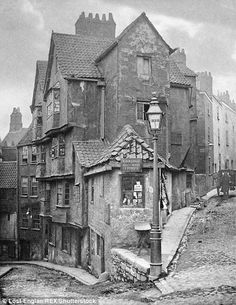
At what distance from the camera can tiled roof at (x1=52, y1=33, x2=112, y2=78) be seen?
2402 cm

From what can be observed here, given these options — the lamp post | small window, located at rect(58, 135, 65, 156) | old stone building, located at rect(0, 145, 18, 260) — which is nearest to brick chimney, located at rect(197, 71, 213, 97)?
old stone building, located at rect(0, 145, 18, 260)

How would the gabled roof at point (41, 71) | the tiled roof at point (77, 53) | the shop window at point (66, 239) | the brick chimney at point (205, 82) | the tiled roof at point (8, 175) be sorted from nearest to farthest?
the tiled roof at point (77, 53) → the shop window at point (66, 239) → the gabled roof at point (41, 71) → the tiled roof at point (8, 175) → the brick chimney at point (205, 82)

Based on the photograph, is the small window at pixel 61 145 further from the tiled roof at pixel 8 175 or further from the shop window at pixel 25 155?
the tiled roof at pixel 8 175

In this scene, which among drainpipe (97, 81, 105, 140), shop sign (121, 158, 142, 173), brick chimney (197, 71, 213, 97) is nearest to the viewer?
shop sign (121, 158, 142, 173)

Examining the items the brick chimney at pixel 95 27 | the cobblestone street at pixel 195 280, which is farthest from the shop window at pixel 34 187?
the cobblestone street at pixel 195 280

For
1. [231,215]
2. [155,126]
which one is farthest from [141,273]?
[231,215]

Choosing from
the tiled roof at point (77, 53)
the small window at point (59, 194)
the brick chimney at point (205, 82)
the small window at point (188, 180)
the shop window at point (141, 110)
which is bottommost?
the small window at point (59, 194)

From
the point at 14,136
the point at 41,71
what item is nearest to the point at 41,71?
the point at 41,71

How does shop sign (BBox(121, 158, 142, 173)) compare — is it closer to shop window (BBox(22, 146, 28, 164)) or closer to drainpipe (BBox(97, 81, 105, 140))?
drainpipe (BBox(97, 81, 105, 140))

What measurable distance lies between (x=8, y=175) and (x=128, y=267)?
30.5m

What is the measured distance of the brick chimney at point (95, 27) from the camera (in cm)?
3058

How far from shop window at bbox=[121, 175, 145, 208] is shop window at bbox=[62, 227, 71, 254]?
34.1 feet

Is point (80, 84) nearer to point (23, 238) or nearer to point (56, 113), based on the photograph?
point (56, 113)

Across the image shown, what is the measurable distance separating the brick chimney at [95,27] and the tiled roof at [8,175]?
666 inches
